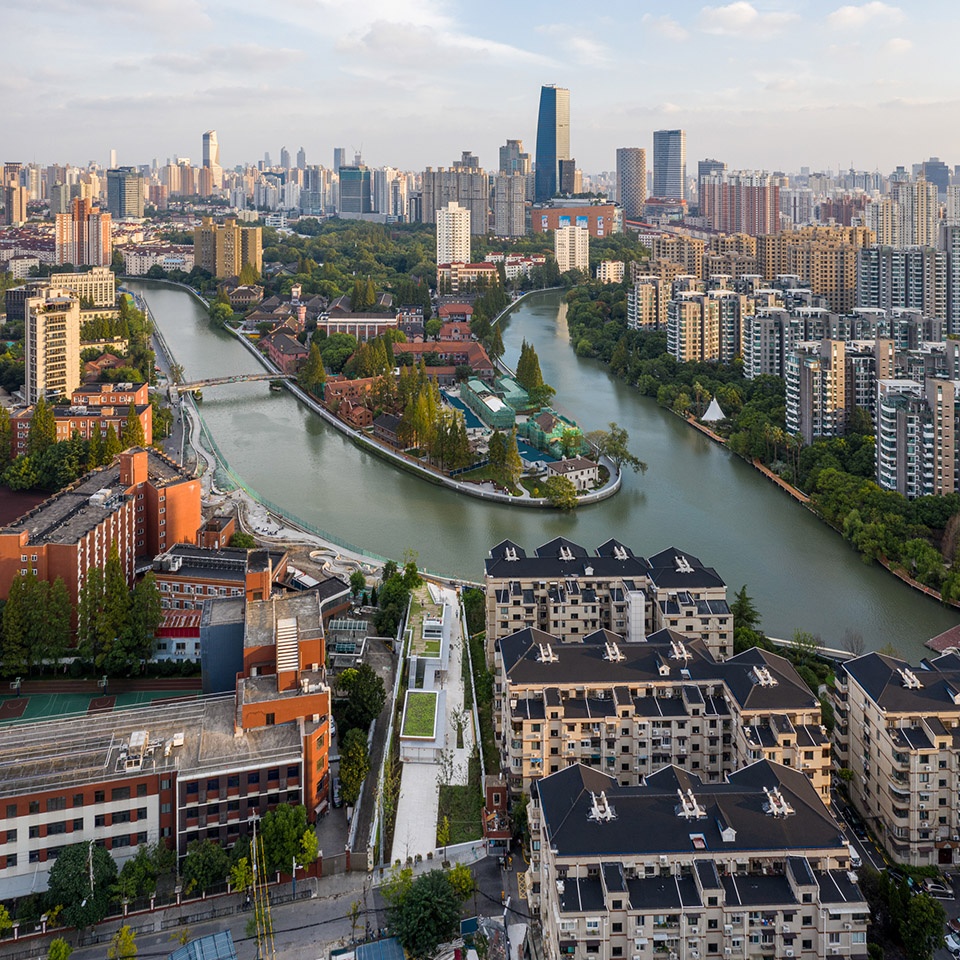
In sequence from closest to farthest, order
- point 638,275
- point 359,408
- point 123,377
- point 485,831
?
point 485,831, point 359,408, point 123,377, point 638,275

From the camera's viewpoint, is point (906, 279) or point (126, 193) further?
point (126, 193)

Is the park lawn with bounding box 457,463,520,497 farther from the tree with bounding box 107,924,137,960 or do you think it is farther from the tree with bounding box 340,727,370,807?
the tree with bounding box 107,924,137,960

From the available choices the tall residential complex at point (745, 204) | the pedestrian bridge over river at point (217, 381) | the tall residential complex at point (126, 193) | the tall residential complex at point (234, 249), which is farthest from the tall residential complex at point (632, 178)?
the pedestrian bridge over river at point (217, 381)

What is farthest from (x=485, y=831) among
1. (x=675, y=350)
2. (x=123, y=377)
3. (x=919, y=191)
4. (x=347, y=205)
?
(x=347, y=205)

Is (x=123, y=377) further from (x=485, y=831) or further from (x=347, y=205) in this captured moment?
(x=347, y=205)

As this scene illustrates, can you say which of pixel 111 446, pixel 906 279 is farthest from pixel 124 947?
pixel 906 279

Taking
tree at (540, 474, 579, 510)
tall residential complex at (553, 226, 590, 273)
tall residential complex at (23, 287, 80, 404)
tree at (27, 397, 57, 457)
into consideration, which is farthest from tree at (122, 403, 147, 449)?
tall residential complex at (553, 226, 590, 273)

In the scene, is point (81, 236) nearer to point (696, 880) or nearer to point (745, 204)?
point (745, 204)
